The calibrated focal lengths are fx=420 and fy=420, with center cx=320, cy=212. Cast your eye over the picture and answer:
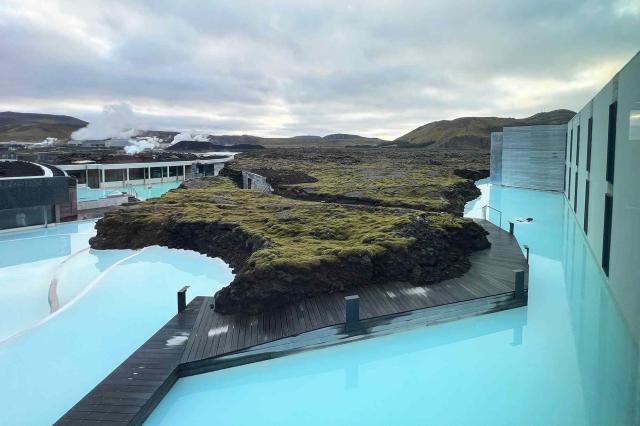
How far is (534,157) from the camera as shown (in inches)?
1318

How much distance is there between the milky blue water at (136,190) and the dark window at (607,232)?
2732 cm

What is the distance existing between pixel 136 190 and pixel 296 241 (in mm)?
28419

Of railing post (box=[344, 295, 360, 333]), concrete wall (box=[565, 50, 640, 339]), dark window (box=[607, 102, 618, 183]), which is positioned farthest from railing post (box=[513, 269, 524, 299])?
railing post (box=[344, 295, 360, 333])

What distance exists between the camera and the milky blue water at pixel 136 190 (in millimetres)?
30266

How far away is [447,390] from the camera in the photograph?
283 inches

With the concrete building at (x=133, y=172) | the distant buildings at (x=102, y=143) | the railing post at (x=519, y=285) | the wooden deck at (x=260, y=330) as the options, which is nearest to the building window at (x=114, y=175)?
the concrete building at (x=133, y=172)

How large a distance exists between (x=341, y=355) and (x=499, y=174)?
110ft

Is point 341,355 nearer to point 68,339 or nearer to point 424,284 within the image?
point 424,284

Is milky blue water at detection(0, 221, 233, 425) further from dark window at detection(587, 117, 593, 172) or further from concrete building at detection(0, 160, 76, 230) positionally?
dark window at detection(587, 117, 593, 172)

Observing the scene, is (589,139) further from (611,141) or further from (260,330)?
(260,330)

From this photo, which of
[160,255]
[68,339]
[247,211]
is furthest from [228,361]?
[247,211]

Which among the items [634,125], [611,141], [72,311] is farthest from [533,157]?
[72,311]

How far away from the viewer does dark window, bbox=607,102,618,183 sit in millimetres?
11164

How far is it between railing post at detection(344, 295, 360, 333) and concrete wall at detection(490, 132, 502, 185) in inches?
1292
